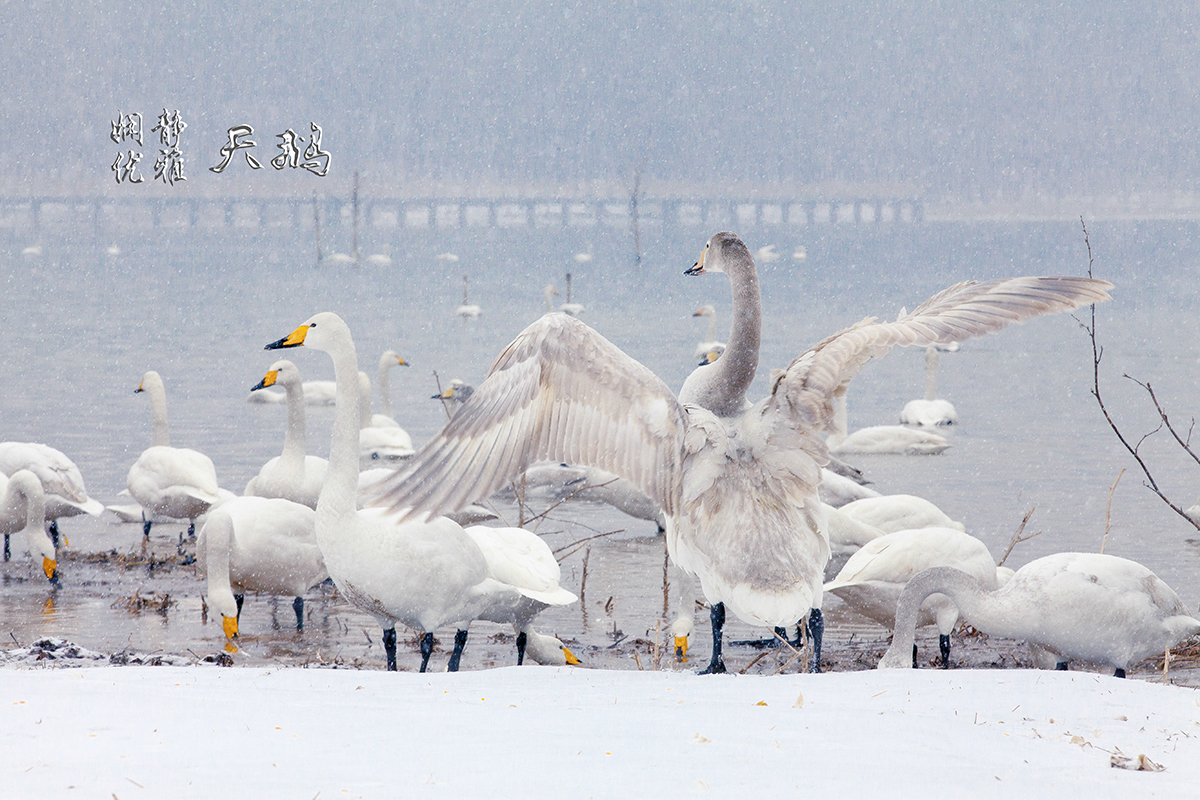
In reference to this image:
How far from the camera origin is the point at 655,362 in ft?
86.0

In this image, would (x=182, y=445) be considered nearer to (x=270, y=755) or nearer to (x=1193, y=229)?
(x=270, y=755)

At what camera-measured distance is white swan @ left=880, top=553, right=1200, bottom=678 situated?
5.73 metres

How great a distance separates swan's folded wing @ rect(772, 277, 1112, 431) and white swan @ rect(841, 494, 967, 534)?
2.59 metres

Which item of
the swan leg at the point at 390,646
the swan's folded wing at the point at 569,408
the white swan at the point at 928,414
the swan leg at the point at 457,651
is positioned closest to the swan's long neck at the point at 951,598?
the swan's folded wing at the point at 569,408

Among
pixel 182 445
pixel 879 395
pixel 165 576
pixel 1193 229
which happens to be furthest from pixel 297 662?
pixel 1193 229

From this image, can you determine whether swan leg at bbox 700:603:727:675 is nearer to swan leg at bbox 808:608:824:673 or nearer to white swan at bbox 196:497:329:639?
swan leg at bbox 808:608:824:673

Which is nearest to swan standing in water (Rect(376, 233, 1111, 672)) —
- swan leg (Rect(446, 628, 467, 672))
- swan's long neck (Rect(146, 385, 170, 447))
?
swan leg (Rect(446, 628, 467, 672))

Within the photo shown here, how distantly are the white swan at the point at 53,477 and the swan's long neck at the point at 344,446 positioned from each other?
3.67 metres

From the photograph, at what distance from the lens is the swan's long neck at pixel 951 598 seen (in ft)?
18.9

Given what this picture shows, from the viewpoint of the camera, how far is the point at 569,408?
4.97 metres

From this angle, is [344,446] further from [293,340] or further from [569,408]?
[569,408]

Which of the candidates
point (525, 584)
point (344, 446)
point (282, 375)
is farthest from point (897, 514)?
point (282, 375)

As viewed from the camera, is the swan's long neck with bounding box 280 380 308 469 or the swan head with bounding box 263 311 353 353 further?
the swan's long neck with bounding box 280 380 308 469

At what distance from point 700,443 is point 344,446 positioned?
2026 millimetres
